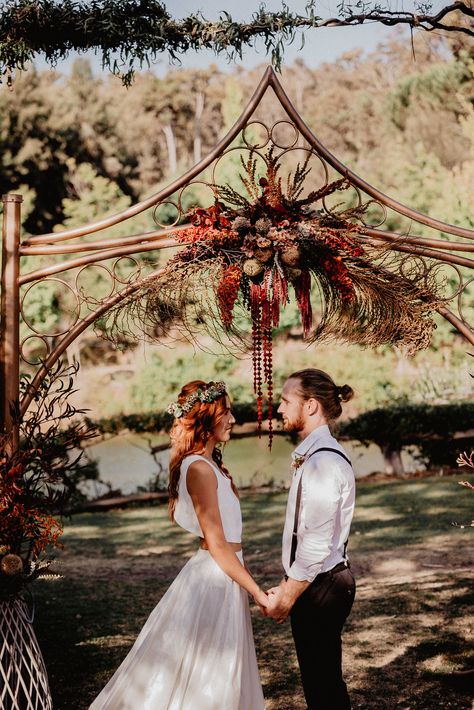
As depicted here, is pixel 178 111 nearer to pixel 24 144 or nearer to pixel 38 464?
pixel 24 144

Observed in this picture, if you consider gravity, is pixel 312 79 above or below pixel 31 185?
above

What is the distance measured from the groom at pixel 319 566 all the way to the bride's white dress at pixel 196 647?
248 millimetres

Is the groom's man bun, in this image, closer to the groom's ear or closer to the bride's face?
the groom's ear

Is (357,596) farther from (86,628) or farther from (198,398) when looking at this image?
(198,398)

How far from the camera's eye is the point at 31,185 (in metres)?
24.8

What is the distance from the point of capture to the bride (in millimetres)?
3316

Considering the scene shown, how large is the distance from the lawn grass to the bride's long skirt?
4.23ft

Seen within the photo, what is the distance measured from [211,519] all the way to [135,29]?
239 centimetres

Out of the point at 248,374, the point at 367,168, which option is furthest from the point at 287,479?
the point at 367,168

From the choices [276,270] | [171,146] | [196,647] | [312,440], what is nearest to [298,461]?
[312,440]

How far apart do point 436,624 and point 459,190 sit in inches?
358

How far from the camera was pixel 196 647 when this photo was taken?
3361mm

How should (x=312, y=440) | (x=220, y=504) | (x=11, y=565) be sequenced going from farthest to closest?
(x=11, y=565) < (x=220, y=504) < (x=312, y=440)

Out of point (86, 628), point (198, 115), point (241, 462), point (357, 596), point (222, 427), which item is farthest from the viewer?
point (198, 115)
